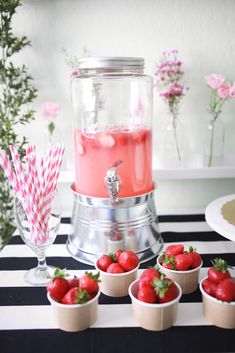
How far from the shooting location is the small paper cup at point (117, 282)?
0.78 m

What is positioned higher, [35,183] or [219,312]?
[35,183]

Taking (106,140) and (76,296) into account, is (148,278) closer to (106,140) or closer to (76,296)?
(76,296)

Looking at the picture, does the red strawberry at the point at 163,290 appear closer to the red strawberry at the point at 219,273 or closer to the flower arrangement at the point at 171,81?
the red strawberry at the point at 219,273

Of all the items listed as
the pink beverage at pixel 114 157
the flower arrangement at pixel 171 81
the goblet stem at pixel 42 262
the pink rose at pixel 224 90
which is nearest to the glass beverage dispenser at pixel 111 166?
the pink beverage at pixel 114 157

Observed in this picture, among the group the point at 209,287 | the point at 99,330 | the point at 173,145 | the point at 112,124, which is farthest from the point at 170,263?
the point at 173,145

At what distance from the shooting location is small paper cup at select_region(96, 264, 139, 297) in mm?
779

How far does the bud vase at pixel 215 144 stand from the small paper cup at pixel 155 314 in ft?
2.38

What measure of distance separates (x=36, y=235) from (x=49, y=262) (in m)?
0.17

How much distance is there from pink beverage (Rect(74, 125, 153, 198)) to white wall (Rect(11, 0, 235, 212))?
1.41 feet

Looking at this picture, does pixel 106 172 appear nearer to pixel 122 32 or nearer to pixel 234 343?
pixel 234 343

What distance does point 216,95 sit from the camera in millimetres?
1277

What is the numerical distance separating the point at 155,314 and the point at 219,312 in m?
0.13

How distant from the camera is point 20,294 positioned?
82 cm

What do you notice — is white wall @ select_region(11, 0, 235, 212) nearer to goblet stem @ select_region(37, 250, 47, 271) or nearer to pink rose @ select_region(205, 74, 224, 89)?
pink rose @ select_region(205, 74, 224, 89)
